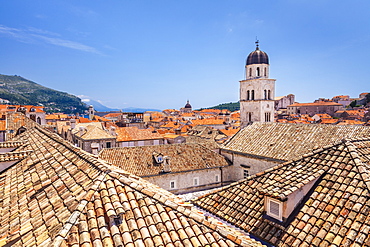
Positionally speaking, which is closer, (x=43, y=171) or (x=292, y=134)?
(x=43, y=171)

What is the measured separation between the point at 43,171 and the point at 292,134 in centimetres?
1831

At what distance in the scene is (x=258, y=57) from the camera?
35500mm

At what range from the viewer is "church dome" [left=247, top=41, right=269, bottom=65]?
35.4 meters

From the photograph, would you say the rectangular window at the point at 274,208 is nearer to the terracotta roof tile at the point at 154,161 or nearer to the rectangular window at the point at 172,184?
the terracotta roof tile at the point at 154,161

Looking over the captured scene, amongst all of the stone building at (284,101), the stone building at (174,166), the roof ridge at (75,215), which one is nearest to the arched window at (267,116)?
the stone building at (174,166)

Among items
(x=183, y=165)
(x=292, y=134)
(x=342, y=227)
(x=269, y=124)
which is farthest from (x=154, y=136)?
(x=342, y=227)

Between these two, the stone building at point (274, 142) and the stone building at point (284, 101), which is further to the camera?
the stone building at point (284, 101)

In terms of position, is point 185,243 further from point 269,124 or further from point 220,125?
point 220,125

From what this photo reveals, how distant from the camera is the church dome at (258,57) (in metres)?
35.4

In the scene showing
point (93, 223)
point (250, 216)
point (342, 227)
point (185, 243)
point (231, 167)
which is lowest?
point (231, 167)

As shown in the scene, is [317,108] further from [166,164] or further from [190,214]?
[190,214]

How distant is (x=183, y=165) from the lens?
2277 cm

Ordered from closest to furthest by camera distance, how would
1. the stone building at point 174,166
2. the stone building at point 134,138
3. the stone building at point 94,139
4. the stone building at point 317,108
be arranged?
the stone building at point 174,166
the stone building at point 94,139
the stone building at point 134,138
the stone building at point 317,108

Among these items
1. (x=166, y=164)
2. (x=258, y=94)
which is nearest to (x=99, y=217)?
(x=166, y=164)
